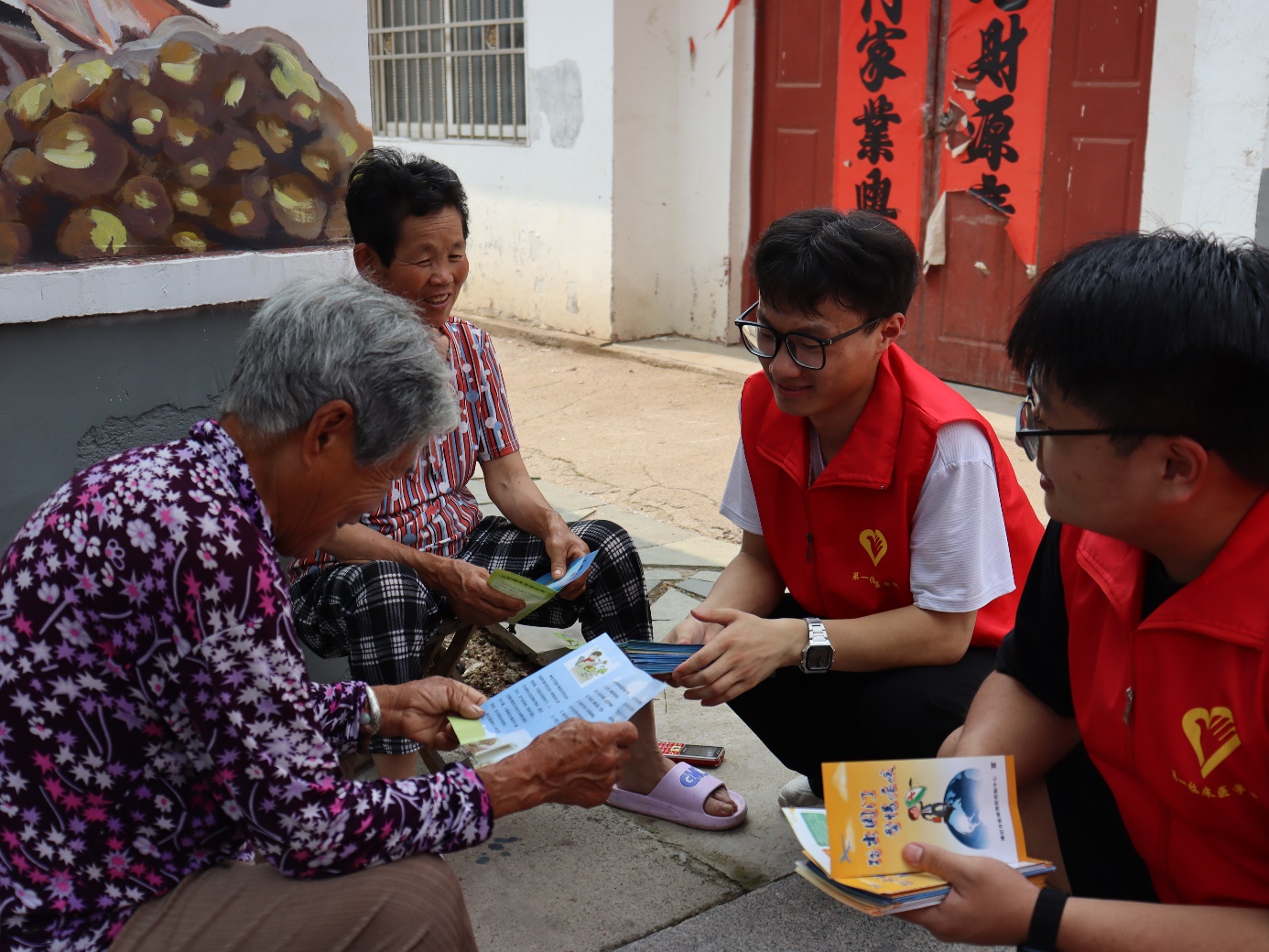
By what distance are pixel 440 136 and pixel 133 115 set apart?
7401 millimetres

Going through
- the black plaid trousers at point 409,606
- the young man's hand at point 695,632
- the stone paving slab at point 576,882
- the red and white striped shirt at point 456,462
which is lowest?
the stone paving slab at point 576,882

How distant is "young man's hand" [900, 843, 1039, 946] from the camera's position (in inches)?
61.2

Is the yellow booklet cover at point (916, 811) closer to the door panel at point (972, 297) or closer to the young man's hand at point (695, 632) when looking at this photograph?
the young man's hand at point (695, 632)

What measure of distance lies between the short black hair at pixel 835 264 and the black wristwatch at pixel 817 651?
1.96ft

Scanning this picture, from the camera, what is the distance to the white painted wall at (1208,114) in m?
5.29

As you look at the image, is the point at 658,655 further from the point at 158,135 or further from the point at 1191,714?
the point at 158,135

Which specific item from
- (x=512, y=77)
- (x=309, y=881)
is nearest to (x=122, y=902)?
(x=309, y=881)

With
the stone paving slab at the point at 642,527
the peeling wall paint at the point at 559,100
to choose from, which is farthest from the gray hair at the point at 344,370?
the peeling wall paint at the point at 559,100

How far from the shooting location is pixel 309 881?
1634 mm

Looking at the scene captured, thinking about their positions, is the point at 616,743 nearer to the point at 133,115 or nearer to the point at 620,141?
the point at 133,115

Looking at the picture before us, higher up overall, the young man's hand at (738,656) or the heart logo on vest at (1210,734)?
the heart logo on vest at (1210,734)

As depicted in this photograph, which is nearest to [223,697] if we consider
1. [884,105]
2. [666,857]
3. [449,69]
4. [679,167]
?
[666,857]

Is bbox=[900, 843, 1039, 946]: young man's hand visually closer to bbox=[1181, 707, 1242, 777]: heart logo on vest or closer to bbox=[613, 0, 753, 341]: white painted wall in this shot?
bbox=[1181, 707, 1242, 777]: heart logo on vest

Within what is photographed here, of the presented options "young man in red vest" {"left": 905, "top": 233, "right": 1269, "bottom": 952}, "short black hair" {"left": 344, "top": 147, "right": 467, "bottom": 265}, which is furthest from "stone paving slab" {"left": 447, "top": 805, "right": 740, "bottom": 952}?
"short black hair" {"left": 344, "top": 147, "right": 467, "bottom": 265}
